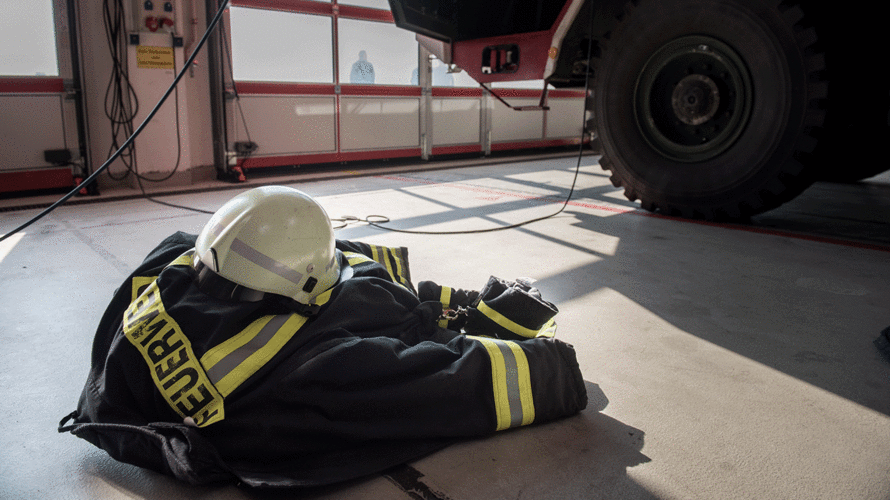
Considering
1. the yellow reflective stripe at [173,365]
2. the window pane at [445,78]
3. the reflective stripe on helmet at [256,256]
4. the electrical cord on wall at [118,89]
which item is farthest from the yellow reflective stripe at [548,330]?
the window pane at [445,78]

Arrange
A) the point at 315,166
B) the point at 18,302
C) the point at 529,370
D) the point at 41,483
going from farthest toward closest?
the point at 315,166 → the point at 18,302 → the point at 529,370 → the point at 41,483

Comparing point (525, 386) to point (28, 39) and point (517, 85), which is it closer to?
point (28, 39)

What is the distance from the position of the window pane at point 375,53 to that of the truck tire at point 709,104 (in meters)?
4.24

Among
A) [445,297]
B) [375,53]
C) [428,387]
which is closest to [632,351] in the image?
[445,297]

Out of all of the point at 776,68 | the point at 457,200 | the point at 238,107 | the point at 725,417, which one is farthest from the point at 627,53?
the point at 238,107

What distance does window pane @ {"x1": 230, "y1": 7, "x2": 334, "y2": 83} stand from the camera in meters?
6.98

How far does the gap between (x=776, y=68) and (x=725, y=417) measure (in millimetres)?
2794

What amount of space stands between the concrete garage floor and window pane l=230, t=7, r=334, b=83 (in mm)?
2992

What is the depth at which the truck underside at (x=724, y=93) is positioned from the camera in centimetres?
365

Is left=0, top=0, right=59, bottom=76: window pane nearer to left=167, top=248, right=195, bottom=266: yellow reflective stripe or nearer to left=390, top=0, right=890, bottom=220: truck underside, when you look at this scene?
left=390, top=0, right=890, bottom=220: truck underside

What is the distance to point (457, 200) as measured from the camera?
17.8ft

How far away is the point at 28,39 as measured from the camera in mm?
5379

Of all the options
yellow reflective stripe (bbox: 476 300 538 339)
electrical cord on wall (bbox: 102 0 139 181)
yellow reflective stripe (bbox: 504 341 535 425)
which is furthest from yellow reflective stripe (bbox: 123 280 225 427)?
electrical cord on wall (bbox: 102 0 139 181)

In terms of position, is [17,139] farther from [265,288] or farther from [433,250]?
[265,288]
